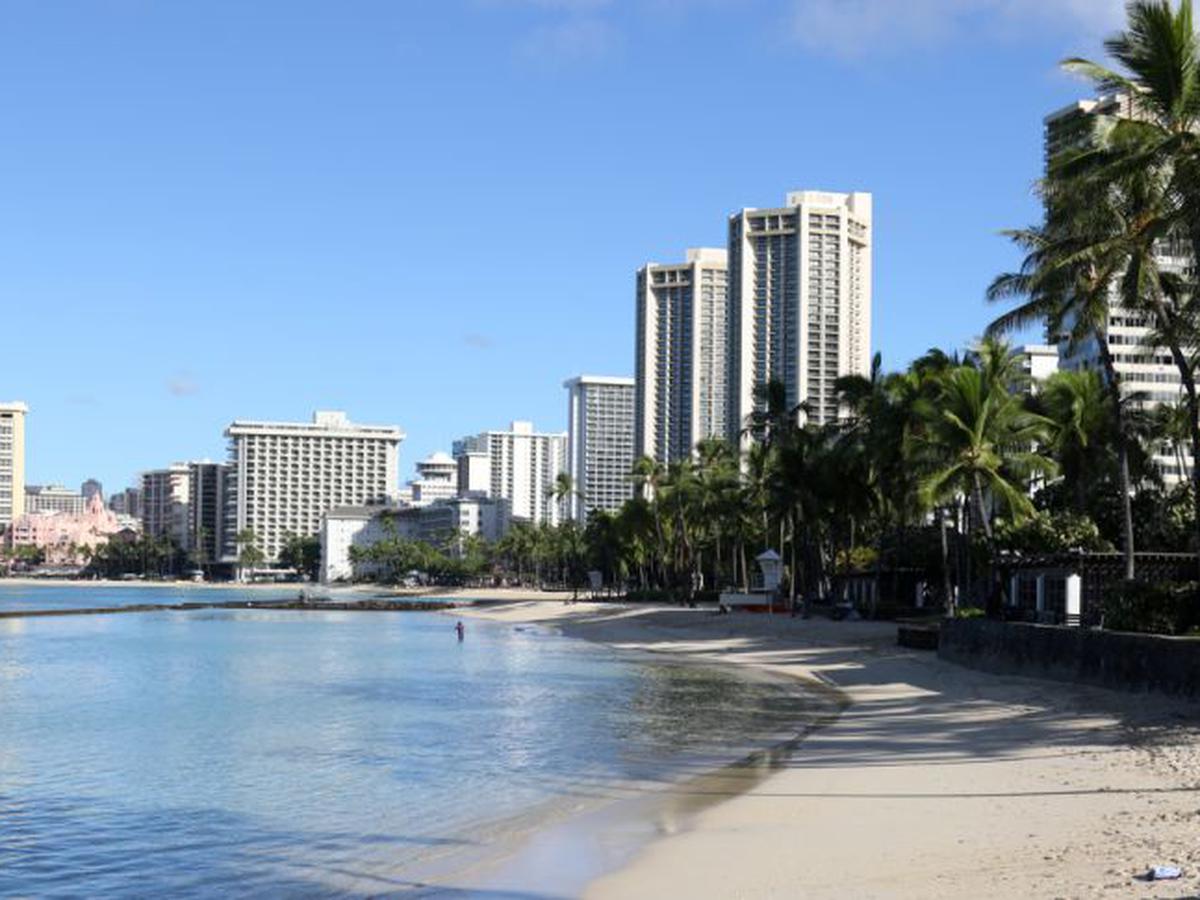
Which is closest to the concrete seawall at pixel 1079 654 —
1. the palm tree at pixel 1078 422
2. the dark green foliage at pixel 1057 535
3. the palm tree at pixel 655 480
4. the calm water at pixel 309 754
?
the calm water at pixel 309 754

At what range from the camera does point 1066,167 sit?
88.5ft

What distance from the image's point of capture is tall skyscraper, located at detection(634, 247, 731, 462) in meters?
178

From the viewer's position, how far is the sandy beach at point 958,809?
11.7 metres

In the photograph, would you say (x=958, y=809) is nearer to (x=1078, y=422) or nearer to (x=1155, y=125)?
(x=1155, y=125)

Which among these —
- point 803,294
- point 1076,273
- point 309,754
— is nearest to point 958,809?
point 309,754

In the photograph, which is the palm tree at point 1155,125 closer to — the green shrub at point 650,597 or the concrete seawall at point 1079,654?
the concrete seawall at point 1079,654

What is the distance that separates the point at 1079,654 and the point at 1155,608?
2081 millimetres

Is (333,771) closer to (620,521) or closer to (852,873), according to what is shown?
(852,873)

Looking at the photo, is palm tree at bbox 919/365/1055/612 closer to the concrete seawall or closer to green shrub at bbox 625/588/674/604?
the concrete seawall

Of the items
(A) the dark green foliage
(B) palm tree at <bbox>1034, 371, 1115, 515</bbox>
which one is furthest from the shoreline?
(B) palm tree at <bbox>1034, 371, 1115, 515</bbox>

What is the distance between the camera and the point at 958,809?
15719 millimetres

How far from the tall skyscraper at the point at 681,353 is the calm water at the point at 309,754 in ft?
423

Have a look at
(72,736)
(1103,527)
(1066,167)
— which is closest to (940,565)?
(1103,527)

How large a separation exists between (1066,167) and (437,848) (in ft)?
63.3
